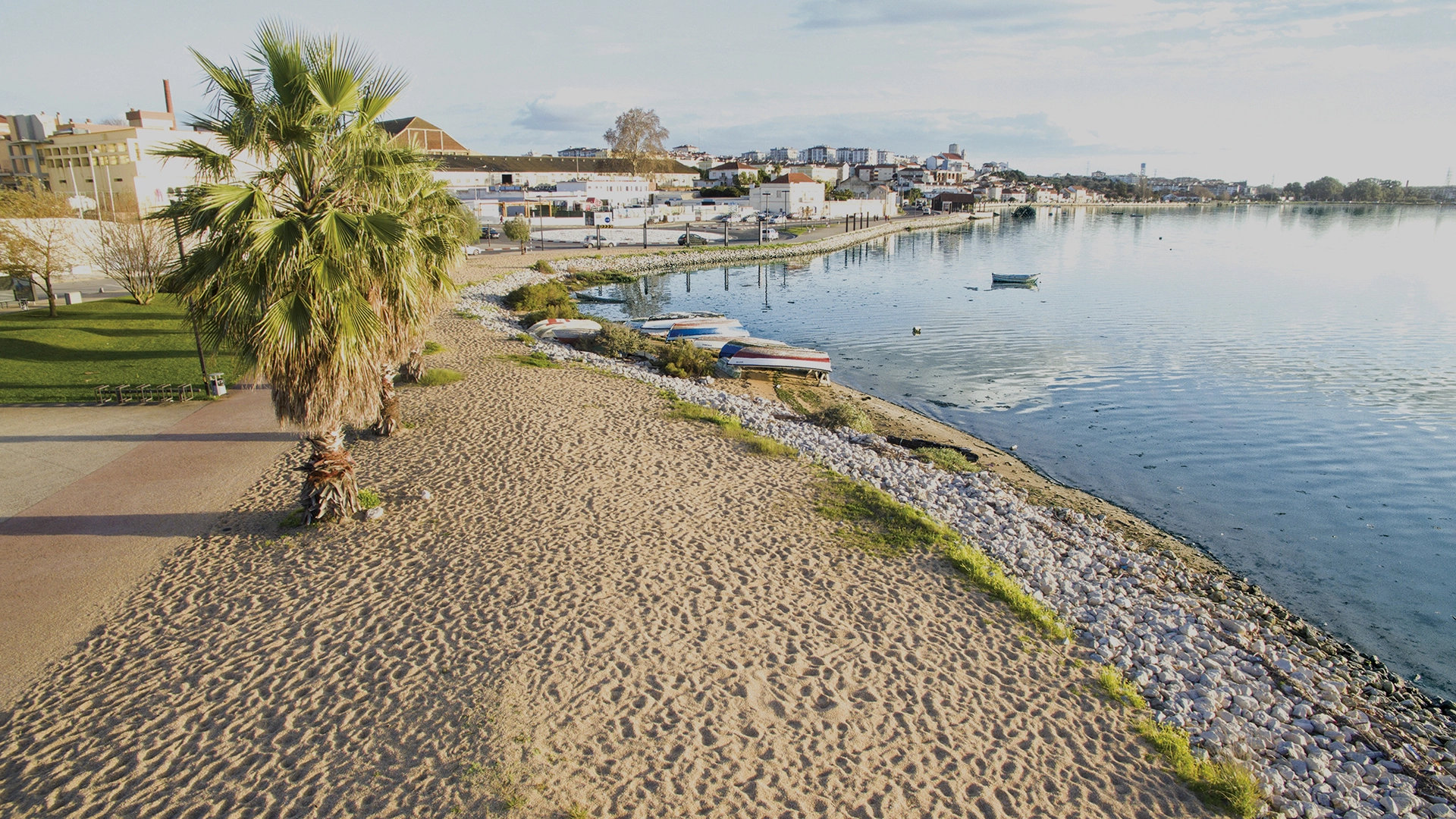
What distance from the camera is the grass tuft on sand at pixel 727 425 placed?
14242 millimetres

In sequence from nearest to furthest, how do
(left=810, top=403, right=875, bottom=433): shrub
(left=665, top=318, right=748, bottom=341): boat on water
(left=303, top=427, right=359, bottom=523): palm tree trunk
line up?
(left=303, top=427, right=359, bottom=523): palm tree trunk
(left=810, top=403, right=875, bottom=433): shrub
(left=665, top=318, right=748, bottom=341): boat on water

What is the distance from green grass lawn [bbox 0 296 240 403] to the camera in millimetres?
16406

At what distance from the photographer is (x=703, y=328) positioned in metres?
27.4

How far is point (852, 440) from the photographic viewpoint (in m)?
16.5

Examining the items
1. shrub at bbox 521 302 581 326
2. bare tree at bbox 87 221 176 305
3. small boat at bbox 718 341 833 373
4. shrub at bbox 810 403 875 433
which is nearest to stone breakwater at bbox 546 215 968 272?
shrub at bbox 521 302 581 326

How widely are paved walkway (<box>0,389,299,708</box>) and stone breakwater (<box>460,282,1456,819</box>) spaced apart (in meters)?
10.0

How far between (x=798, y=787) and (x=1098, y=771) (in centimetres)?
259

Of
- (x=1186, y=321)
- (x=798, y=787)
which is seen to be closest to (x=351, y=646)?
(x=798, y=787)

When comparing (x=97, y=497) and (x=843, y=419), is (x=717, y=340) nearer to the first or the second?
(x=843, y=419)

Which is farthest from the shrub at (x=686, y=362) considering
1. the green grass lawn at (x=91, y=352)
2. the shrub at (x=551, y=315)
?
the green grass lawn at (x=91, y=352)

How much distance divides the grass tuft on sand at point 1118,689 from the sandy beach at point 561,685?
0.52 ft

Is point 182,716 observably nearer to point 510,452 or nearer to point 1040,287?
point 510,452

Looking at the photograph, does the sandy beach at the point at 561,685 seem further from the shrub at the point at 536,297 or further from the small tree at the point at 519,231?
the small tree at the point at 519,231

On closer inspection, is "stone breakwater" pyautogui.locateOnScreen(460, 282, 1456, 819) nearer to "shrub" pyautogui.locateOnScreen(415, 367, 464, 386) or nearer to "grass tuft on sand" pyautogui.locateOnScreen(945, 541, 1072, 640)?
"grass tuft on sand" pyautogui.locateOnScreen(945, 541, 1072, 640)
